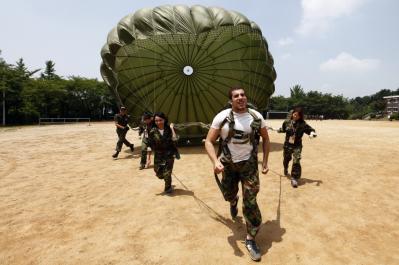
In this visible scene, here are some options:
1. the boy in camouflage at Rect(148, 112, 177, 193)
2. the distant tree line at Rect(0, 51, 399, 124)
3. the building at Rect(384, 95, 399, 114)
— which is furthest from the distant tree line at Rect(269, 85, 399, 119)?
the boy in camouflage at Rect(148, 112, 177, 193)

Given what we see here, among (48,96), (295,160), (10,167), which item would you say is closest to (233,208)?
(295,160)

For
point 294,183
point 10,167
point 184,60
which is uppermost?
point 184,60

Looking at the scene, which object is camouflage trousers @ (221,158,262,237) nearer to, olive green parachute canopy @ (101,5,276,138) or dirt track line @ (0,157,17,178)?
olive green parachute canopy @ (101,5,276,138)

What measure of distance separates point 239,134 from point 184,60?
7690mm

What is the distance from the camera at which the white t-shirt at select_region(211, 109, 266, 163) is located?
4.07 meters

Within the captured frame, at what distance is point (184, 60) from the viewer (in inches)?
441

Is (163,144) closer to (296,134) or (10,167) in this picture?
(296,134)

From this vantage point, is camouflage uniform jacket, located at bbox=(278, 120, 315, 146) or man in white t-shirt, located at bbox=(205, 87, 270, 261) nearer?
man in white t-shirt, located at bbox=(205, 87, 270, 261)

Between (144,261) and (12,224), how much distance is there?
2.77 m

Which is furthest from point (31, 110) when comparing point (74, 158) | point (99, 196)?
point (99, 196)

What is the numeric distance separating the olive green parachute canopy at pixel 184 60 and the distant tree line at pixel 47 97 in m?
25.2

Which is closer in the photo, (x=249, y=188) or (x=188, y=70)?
(x=249, y=188)

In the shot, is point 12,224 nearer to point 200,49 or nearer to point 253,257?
point 253,257

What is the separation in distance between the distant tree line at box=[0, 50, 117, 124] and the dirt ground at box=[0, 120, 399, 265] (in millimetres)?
29802
